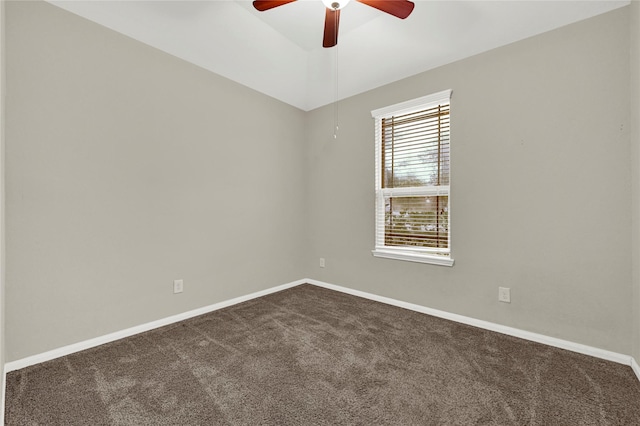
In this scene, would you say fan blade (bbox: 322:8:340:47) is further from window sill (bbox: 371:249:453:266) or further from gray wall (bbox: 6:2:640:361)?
window sill (bbox: 371:249:453:266)

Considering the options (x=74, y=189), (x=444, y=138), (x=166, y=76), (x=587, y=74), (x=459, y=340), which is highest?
(x=166, y=76)

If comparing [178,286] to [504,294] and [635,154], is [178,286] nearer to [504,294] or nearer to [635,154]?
[504,294]

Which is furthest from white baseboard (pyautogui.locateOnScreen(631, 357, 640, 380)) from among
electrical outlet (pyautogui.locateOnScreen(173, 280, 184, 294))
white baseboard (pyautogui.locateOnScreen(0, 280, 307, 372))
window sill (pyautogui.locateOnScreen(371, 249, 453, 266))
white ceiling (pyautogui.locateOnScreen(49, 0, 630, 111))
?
electrical outlet (pyautogui.locateOnScreen(173, 280, 184, 294))

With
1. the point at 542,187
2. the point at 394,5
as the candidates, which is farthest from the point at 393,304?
the point at 394,5

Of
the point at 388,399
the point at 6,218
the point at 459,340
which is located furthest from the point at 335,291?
the point at 6,218

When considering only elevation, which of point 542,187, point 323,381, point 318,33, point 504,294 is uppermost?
point 318,33

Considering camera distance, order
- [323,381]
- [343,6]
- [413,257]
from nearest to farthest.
Result: [323,381] < [343,6] < [413,257]

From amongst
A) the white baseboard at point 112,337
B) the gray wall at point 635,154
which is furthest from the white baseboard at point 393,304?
the gray wall at point 635,154

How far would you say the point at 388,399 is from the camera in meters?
1.54

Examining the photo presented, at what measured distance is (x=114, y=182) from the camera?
223cm

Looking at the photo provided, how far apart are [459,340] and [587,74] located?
7.22 feet

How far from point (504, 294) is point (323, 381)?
1737 mm

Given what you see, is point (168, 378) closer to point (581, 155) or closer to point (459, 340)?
point (459, 340)

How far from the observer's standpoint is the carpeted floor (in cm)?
142
